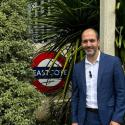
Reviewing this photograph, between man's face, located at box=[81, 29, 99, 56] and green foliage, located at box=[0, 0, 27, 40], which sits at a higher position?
green foliage, located at box=[0, 0, 27, 40]

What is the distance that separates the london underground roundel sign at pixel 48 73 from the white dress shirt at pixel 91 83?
2.28 m

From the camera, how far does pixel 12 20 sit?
5.98 m

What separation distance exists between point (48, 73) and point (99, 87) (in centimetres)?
262

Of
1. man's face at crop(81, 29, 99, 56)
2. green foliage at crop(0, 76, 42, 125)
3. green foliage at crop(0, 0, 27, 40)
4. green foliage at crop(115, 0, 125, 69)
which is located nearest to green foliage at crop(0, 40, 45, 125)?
green foliage at crop(0, 76, 42, 125)

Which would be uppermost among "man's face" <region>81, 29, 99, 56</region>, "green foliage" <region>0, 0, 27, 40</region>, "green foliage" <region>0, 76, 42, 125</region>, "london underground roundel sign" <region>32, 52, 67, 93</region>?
"green foliage" <region>0, 0, 27, 40</region>

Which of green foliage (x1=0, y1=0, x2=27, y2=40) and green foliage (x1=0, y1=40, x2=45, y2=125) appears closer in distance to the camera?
green foliage (x1=0, y1=40, x2=45, y2=125)

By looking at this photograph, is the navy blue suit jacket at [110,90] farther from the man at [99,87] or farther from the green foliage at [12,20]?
the green foliage at [12,20]

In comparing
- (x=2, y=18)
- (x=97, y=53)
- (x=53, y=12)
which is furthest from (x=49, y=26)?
(x=97, y=53)

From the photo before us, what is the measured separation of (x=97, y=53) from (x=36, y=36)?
280 centimetres

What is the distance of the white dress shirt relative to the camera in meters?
4.89

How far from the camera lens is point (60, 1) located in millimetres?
7195

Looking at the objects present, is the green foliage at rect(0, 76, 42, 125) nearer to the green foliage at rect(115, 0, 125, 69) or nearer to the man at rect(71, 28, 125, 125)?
the man at rect(71, 28, 125, 125)

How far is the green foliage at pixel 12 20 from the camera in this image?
5883 millimetres

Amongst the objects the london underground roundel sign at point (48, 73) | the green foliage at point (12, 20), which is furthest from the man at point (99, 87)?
the london underground roundel sign at point (48, 73)
